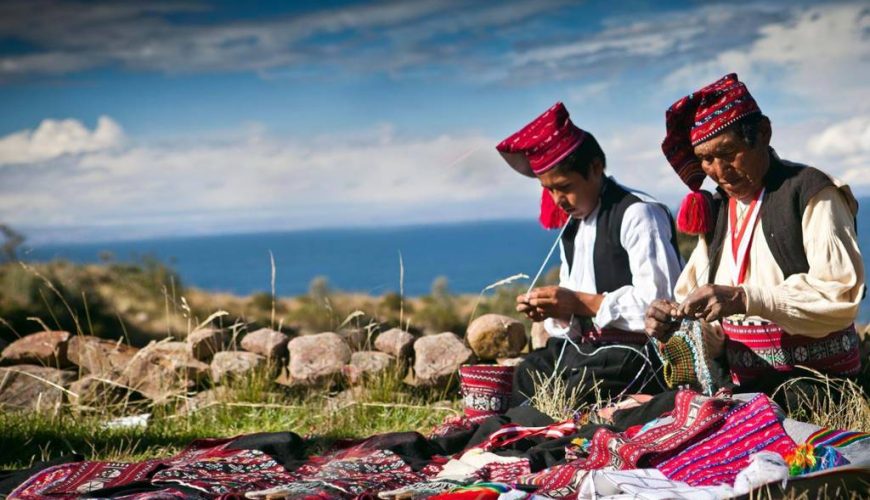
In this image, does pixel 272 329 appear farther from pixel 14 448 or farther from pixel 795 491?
pixel 795 491

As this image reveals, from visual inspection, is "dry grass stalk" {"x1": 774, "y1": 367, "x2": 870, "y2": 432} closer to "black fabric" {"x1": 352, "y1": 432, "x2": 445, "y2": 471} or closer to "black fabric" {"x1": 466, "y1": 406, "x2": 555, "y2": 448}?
"black fabric" {"x1": 466, "y1": 406, "x2": 555, "y2": 448}

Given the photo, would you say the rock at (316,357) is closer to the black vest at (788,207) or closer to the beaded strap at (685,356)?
the beaded strap at (685,356)

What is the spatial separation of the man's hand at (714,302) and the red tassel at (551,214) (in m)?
1.22

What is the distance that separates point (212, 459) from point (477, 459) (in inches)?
42.2

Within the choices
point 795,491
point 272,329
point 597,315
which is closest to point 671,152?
point 597,315

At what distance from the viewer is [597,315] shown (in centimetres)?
455

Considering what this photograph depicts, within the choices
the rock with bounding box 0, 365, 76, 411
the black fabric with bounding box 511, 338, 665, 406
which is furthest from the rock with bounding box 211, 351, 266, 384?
the black fabric with bounding box 511, 338, 665, 406

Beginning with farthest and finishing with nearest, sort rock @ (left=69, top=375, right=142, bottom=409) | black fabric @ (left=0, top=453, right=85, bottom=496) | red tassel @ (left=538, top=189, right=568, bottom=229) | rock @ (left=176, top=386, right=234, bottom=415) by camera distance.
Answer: rock @ (left=69, top=375, right=142, bottom=409) → rock @ (left=176, top=386, right=234, bottom=415) → red tassel @ (left=538, top=189, right=568, bottom=229) → black fabric @ (left=0, top=453, right=85, bottom=496)

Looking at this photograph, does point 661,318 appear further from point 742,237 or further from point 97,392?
point 97,392

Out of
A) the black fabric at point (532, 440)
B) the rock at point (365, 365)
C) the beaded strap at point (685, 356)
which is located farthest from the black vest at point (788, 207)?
the rock at point (365, 365)

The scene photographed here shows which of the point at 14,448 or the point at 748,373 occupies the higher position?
the point at 748,373

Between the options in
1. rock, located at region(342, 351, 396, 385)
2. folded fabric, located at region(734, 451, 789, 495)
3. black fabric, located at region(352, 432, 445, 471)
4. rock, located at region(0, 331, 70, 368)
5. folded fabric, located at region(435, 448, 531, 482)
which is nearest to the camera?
folded fabric, located at region(734, 451, 789, 495)

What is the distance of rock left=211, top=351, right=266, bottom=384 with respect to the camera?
6452mm

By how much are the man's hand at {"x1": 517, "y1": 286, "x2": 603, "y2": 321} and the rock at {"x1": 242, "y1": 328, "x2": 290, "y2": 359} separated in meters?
2.56
